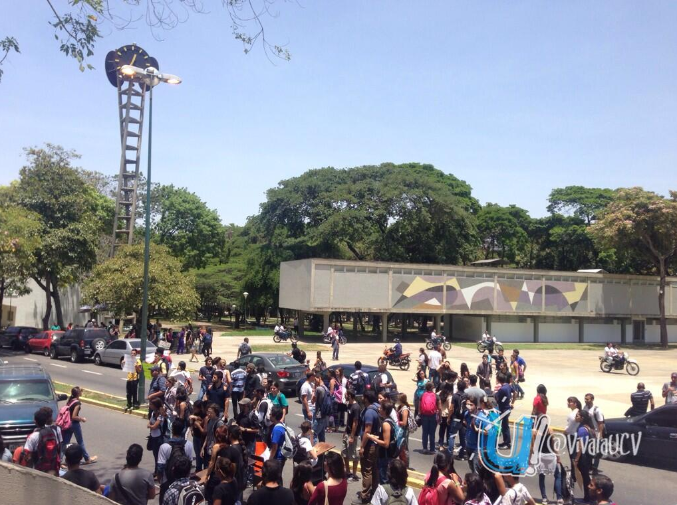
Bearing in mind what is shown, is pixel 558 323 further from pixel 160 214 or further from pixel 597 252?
pixel 160 214

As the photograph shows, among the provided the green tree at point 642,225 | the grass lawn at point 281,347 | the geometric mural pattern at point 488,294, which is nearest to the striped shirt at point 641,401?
the grass lawn at point 281,347

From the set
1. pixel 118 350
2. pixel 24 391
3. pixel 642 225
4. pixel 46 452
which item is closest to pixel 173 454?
pixel 46 452

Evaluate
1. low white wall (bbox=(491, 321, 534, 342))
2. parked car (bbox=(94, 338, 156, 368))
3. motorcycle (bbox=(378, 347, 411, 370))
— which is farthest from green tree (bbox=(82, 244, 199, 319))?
low white wall (bbox=(491, 321, 534, 342))

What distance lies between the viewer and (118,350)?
28.1 metres

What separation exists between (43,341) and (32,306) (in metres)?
21.2

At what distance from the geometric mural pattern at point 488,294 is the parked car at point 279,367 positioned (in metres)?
25.2

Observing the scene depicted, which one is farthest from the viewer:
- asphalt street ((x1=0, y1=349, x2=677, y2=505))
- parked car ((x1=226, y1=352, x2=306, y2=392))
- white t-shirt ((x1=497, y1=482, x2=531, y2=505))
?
parked car ((x1=226, y1=352, x2=306, y2=392))

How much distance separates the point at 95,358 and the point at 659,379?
87.0 ft

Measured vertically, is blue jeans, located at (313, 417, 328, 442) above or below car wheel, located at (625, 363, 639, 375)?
above

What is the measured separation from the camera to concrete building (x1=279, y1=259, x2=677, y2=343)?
145 feet

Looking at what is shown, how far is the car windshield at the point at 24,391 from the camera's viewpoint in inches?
501

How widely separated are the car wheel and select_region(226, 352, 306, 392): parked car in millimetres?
17764

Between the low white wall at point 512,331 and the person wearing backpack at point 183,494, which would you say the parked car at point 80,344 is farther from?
the low white wall at point 512,331

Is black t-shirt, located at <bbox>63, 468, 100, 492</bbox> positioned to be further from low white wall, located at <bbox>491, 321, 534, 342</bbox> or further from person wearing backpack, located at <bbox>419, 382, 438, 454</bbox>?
low white wall, located at <bbox>491, 321, 534, 342</bbox>
